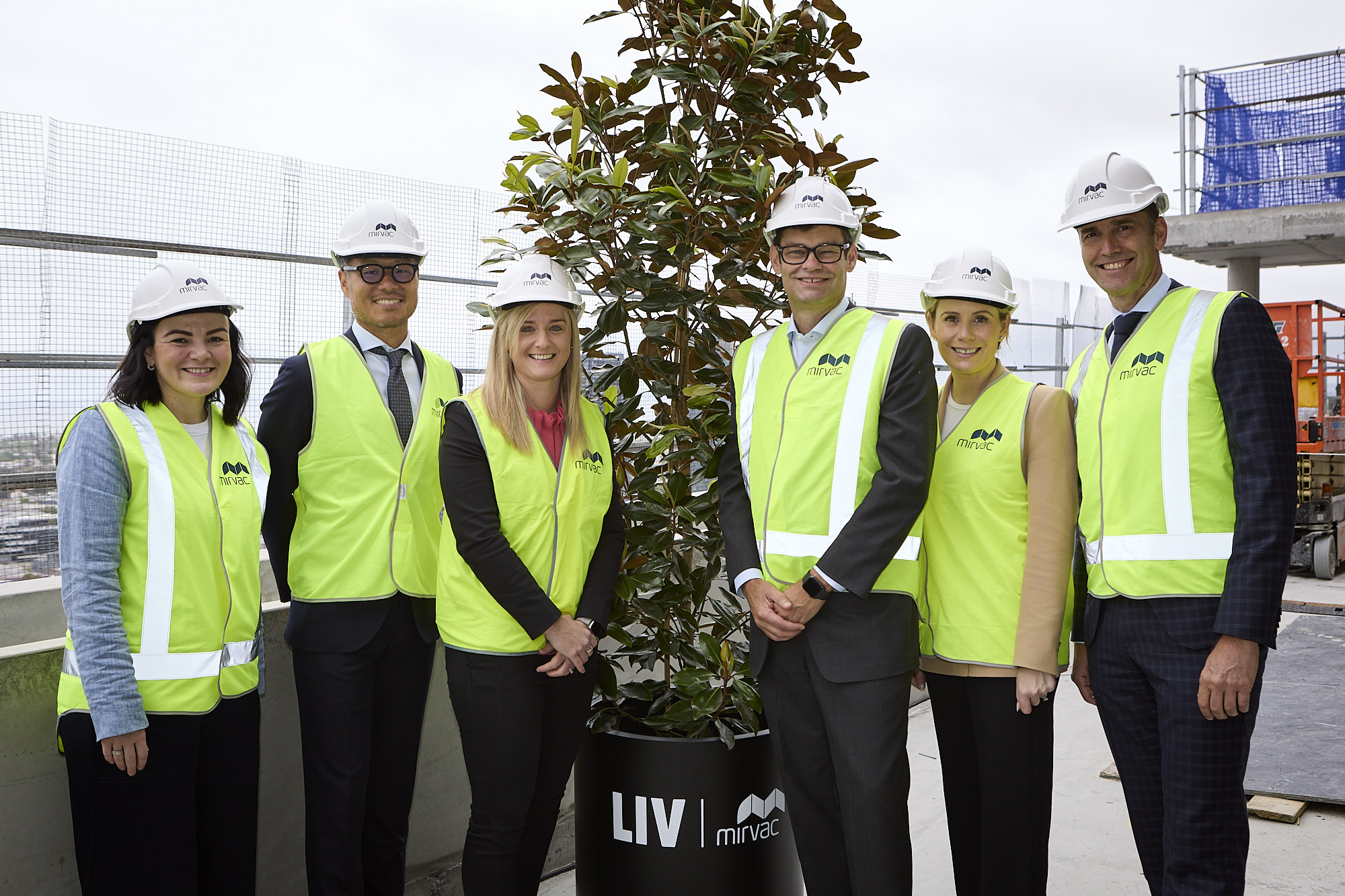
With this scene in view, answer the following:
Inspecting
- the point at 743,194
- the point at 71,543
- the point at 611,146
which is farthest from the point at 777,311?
the point at 71,543

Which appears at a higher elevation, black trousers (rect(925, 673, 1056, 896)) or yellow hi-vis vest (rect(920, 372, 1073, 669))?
yellow hi-vis vest (rect(920, 372, 1073, 669))

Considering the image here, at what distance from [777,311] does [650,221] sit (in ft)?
1.60

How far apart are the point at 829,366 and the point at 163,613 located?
154 cm

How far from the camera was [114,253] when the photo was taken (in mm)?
3404

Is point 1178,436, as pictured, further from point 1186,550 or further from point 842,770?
point 842,770

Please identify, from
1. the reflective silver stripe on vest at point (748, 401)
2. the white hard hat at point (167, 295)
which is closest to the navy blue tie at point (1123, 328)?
the reflective silver stripe on vest at point (748, 401)

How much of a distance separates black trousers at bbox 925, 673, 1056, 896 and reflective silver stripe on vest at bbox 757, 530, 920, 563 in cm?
40

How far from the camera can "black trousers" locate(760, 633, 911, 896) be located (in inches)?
84.8

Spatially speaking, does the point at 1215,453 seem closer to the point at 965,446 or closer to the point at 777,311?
the point at 965,446

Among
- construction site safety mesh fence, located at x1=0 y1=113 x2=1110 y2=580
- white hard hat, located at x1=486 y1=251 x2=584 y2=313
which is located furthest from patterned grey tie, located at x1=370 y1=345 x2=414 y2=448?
construction site safety mesh fence, located at x1=0 y1=113 x2=1110 y2=580

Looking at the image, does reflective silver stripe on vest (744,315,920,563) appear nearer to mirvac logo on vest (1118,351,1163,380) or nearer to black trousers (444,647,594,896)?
mirvac logo on vest (1118,351,1163,380)

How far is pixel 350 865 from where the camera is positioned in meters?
2.39

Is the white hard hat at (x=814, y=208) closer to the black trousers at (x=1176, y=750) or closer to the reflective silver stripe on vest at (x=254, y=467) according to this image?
the black trousers at (x=1176, y=750)

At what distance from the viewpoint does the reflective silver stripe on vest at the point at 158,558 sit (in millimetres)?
1963
